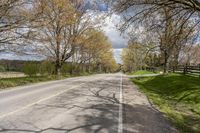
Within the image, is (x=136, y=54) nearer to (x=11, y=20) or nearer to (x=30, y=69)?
(x=30, y=69)

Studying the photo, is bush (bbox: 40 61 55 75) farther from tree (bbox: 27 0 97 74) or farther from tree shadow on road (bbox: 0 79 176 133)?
tree shadow on road (bbox: 0 79 176 133)

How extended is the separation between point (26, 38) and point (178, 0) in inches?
638

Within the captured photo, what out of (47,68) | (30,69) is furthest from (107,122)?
(47,68)

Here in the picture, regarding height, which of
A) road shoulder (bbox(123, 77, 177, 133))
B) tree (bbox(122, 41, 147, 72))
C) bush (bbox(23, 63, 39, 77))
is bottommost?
road shoulder (bbox(123, 77, 177, 133))

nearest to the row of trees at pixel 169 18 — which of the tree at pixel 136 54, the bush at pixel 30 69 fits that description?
the tree at pixel 136 54

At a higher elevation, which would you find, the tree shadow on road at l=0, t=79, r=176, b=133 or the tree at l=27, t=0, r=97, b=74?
the tree at l=27, t=0, r=97, b=74

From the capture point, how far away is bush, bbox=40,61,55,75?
4666 cm

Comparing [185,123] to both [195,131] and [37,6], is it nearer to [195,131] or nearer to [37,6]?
[195,131]

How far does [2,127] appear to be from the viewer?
8.76 m

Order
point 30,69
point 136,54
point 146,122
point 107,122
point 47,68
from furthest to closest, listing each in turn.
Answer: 1. point 136,54
2. point 47,68
3. point 30,69
4. point 146,122
5. point 107,122

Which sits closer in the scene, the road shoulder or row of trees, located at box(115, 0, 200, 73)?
the road shoulder

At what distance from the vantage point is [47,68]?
49594 millimetres

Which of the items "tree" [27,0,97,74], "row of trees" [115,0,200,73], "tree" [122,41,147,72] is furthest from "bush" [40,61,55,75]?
"row of trees" [115,0,200,73]

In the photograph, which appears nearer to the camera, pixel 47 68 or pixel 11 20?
pixel 11 20
